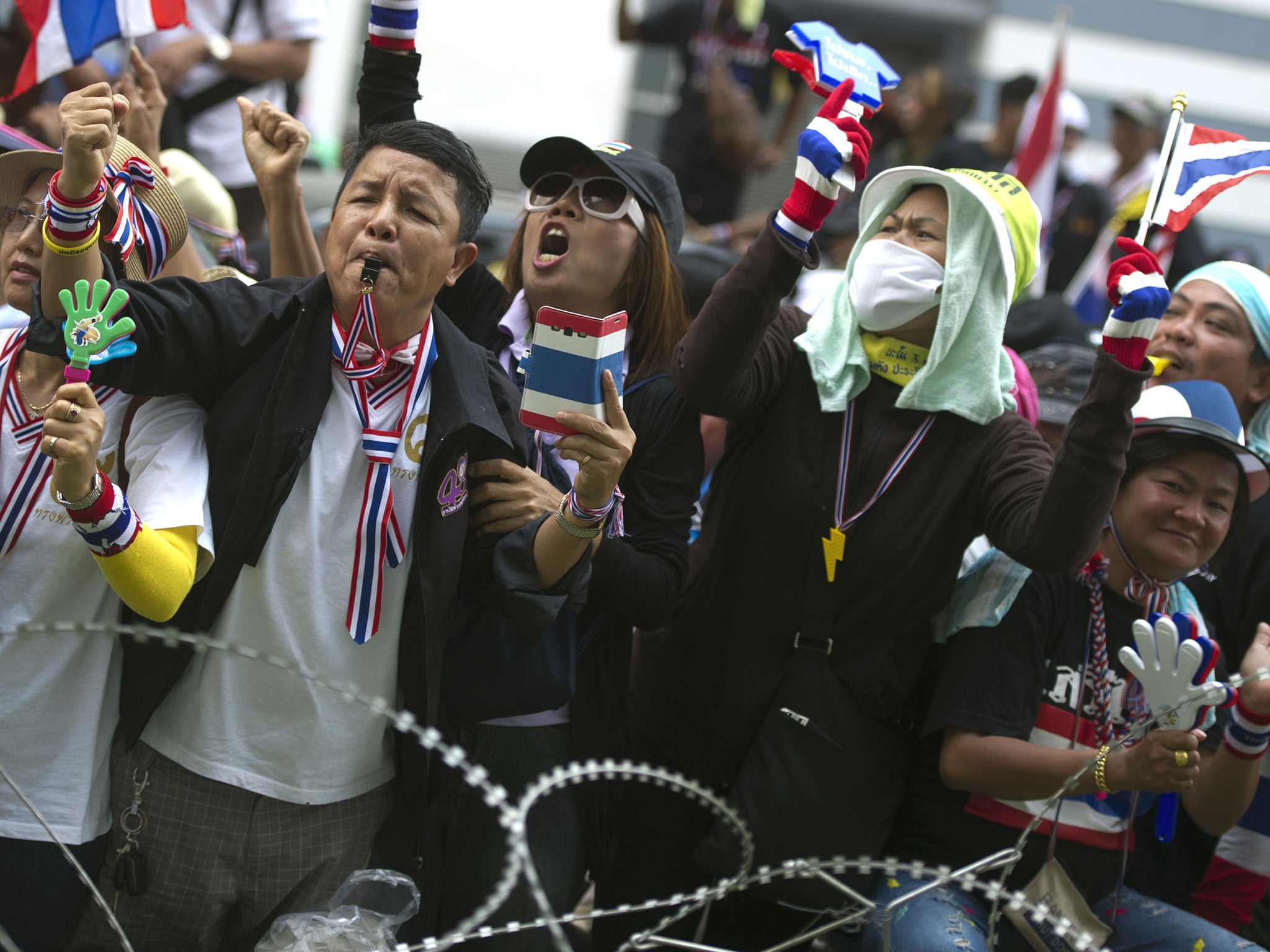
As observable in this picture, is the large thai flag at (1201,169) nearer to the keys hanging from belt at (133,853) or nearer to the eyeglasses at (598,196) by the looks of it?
the eyeglasses at (598,196)

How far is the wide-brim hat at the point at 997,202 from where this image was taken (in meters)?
2.71

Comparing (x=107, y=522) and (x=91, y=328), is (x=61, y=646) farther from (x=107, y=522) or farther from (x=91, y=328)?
(x=91, y=328)

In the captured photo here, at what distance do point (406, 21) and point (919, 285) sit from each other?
4.32 feet

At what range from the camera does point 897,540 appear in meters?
2.65

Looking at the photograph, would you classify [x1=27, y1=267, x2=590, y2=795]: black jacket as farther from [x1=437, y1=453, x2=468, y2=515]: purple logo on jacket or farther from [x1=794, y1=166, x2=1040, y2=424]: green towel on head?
[x1=794, y1=166, x2=1040, y2=424]: green towel on head

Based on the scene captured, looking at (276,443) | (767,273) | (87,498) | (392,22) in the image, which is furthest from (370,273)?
(392,22)

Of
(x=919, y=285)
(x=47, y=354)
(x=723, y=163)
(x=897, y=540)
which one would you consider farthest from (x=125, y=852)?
(x=723, y=163)

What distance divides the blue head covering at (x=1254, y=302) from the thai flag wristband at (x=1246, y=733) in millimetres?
946

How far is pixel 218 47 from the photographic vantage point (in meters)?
3.95

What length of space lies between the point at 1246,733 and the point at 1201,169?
1229 mm

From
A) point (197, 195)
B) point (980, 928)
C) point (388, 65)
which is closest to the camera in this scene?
point (980, 928)

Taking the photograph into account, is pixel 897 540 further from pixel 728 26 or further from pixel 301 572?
pixel 728 26

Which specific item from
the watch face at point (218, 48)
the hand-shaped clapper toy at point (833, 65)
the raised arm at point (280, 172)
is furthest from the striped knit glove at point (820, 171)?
the watch face at point (218, 48)

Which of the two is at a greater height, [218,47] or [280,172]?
[218,47]
